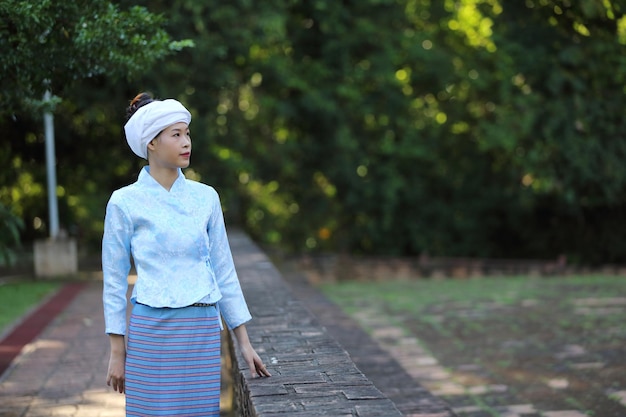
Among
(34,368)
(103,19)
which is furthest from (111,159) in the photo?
(103,19)

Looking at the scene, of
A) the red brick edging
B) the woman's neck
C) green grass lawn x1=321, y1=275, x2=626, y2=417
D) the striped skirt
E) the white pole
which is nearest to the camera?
the striped skirt

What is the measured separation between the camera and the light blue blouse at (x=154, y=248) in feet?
11.6

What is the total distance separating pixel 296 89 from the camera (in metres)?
21.2

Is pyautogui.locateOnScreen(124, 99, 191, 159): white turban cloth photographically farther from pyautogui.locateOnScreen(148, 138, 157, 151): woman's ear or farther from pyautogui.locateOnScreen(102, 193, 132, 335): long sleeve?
pyautogui.locateOnScreen(102, 193, 132, 335): long sleeve

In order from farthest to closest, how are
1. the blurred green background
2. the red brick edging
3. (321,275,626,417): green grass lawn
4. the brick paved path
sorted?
the blurred green background < the red brick edging < (321,275,626,417): green grass lawn < the brick paved path

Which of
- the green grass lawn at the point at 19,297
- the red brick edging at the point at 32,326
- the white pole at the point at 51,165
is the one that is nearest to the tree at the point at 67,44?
the red brick edging at the point at 32,326

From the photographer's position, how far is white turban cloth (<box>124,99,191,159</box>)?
3.54m

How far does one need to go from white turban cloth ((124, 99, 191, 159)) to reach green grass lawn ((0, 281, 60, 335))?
258 inches

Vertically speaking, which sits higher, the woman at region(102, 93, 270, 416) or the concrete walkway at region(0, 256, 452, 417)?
the woman at region(102, 93, 270, 416)

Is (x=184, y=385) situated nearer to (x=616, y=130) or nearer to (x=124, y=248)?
(x=124, y=248)

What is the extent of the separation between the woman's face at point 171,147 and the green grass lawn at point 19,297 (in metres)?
6.58

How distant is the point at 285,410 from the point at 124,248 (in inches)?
33.9

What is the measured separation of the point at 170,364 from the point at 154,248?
0.44 meters

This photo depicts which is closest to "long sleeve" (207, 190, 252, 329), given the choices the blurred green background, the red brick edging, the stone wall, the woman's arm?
the woman's arm
